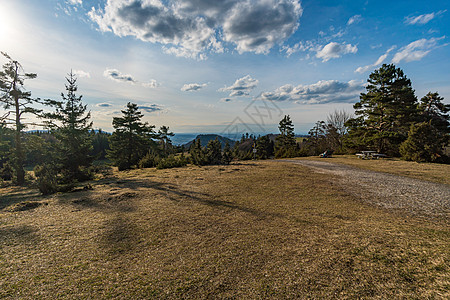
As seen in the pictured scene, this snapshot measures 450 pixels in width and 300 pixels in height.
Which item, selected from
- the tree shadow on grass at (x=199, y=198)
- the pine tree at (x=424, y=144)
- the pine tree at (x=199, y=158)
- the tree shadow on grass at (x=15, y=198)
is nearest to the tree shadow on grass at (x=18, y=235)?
the tree shadow on grass at (x=15, y=198)

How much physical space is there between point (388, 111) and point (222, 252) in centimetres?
2775

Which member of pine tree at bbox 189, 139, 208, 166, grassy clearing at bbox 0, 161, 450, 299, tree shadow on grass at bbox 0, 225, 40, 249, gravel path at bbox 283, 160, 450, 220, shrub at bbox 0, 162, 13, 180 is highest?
pine tree at bbox 189, 139, 208, 166

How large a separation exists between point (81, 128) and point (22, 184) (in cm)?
647

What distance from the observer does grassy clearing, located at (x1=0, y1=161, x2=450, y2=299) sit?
2.25m

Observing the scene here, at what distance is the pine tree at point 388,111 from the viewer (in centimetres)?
2062

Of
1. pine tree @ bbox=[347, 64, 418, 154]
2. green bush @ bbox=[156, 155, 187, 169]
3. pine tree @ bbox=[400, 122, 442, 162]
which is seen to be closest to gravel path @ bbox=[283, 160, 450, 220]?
pine tree @ bbox=[400, 122, 442, 162]

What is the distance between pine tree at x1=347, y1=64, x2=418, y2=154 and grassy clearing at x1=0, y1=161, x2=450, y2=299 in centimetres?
2218

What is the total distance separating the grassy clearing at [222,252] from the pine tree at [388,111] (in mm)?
22183

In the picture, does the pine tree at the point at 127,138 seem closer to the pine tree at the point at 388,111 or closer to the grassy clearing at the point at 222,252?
the grassy clearing at the point at 222,252

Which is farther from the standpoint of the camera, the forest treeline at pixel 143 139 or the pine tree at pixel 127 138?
the pine tree at pixel 127 138

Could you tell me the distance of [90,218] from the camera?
4609 millimetres

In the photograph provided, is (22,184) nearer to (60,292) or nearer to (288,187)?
(60,292)

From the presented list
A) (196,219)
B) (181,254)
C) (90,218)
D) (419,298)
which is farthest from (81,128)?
(419,298)

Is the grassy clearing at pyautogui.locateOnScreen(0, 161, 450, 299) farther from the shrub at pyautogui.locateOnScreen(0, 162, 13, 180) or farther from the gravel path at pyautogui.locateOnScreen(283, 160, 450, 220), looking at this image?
the shrub at pyautogui.locateOnScreen(0, 162, 13, 180)
